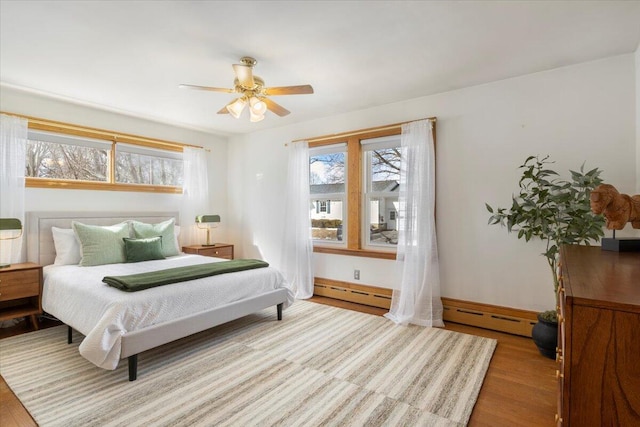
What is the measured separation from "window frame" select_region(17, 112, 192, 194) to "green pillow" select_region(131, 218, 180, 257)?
59 cm

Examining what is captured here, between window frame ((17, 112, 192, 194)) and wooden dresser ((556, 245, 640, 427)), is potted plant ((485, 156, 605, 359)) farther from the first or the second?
window frame ((17, 112, 192, 194))

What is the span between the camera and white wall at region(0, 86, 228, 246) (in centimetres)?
353

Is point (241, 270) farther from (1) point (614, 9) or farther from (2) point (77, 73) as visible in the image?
(1) point (614, 9)

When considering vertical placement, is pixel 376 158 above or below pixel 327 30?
below

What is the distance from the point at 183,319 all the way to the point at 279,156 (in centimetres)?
297

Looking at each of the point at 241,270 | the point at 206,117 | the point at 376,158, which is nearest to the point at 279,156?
the point at 206,117

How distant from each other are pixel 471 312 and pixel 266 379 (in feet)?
7.39

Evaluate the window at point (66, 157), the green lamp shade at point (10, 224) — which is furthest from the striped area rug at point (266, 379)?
the window at point (66, 157)

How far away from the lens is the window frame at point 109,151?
3.60 metres

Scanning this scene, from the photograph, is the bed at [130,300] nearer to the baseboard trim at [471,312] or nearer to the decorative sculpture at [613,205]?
the baseboard trim at [471,312]

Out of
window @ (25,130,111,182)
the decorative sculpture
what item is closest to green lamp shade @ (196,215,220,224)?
window @ (25,130,111,182)

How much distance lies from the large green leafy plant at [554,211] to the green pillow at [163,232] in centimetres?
383

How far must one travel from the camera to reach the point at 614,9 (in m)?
2.05

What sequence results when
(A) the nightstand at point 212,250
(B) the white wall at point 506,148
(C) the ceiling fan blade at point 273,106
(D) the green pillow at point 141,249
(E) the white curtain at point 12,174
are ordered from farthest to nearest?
(A) the nightstand at point 212,250 < (D) the green pillow at point 141,249 < (E) the white curtain at point 12,174 < (C) the ceiling fan blade at point 273,106 < (B) the white wall at point 506,148
